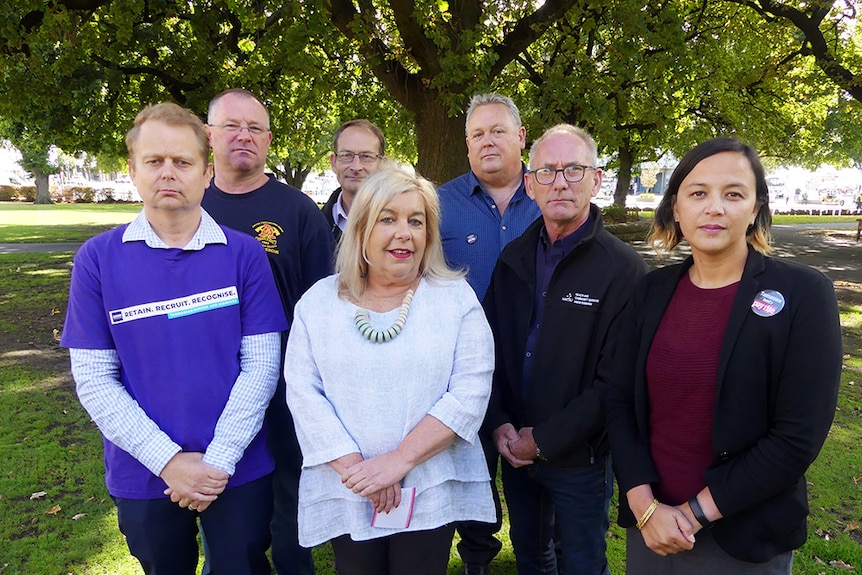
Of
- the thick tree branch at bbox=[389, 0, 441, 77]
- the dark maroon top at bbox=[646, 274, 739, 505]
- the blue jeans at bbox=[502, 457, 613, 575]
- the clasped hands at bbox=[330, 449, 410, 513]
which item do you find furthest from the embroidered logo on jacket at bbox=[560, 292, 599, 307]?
the thick tree branch at bbox=[389, 0, 441, 77]

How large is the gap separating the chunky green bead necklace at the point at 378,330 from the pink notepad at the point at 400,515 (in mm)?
586

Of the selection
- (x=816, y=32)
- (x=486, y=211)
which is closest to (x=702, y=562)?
(x=486, y=211)

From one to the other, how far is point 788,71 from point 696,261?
1718cm

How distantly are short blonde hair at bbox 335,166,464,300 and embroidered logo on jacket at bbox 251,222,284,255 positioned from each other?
68cm

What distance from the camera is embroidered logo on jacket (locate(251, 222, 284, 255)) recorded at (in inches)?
120

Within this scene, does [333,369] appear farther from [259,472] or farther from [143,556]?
[143,556]

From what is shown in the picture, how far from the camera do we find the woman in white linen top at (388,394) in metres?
2.23

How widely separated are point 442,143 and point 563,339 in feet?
23.6

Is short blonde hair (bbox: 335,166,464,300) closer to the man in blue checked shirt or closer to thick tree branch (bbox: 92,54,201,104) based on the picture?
the man in blue checked shirt

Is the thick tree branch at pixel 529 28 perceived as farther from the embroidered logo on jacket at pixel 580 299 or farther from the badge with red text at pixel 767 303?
the badge with red text at pixel 767 303

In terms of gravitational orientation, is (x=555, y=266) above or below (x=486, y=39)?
below

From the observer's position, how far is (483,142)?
10.8ft

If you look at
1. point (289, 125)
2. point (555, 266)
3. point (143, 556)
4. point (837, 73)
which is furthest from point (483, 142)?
point (837, 73)

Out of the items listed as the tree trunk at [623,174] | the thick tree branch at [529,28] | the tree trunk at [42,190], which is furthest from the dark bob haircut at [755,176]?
the tree trunk at [42,190]
